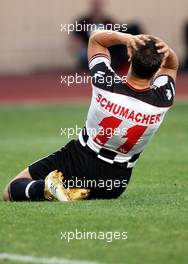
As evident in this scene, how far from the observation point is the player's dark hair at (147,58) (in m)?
9.07

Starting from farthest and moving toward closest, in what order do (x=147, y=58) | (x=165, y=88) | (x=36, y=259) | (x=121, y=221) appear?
1. (x=165, y=88)
2. (x=147, y=58)
3. (x=121, y=221)
4. (x=36, y=259)

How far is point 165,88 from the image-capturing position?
31.8 ft

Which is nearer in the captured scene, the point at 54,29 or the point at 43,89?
the point at 43,89

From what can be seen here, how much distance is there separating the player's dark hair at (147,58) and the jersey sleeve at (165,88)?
0.48m

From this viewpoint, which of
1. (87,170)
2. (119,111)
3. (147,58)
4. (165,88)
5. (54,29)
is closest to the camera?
(147,58)

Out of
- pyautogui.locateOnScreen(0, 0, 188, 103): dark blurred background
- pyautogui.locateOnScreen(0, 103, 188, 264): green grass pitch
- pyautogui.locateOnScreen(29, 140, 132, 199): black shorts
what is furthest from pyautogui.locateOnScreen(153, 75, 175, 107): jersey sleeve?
pyautogui.locateOnScreen(0, 0, 188, 103): dark blurred background

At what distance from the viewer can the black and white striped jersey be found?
9484 mm

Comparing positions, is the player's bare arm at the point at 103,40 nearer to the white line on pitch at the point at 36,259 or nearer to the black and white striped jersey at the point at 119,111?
the black and white striped jersey at the point at 119,111

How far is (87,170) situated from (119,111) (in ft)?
2.48

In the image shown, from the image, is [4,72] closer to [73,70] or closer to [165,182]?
[73,70]

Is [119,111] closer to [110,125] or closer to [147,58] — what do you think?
[110,125]

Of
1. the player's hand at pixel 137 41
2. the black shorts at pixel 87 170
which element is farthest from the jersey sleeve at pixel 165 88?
the black shorts at pixel 87 170

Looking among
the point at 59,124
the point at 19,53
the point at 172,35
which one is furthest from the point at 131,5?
the point at 59,124

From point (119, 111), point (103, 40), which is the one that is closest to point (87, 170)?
point (119, 111)
